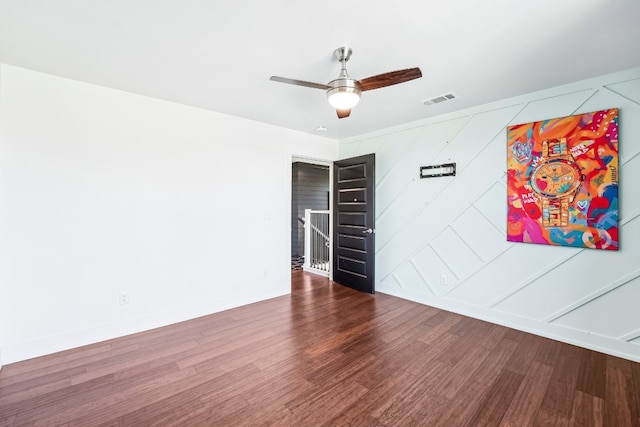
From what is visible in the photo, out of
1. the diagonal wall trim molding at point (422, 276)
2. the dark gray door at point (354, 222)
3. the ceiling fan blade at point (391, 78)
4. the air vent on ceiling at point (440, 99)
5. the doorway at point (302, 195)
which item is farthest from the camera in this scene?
the doorway at point (302, 195)

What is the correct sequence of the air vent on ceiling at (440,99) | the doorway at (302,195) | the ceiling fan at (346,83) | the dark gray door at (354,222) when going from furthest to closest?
the doorway at (302,195)
the dark gray door at (354,222)
the air vent on ceiling at (440,99)
the ceiling fan at (346,83)

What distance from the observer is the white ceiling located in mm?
1773

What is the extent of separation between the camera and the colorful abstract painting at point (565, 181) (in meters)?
2.64

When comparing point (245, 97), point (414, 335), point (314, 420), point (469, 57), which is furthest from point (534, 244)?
point (245, 97)

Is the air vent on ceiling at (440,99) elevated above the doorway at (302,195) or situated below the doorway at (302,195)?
above

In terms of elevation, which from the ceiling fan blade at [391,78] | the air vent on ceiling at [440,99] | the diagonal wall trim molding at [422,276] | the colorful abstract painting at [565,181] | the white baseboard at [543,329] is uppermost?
the air vent on ceiling at [440,99]

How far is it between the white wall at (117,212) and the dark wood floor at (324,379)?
353 millimetres

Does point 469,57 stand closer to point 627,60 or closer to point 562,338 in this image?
point 627,60

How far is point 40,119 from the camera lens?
2611 millimetres

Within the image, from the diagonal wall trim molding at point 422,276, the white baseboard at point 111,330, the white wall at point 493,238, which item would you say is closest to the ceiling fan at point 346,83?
the white wall at point 493,238

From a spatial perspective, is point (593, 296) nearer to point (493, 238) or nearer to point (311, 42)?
point (493, 238)

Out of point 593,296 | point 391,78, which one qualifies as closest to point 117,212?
point 391,78

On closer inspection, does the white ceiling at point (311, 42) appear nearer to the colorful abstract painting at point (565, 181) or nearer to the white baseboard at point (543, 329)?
the colorful abstract painting at point (565, 181)

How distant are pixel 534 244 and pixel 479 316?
107cm
